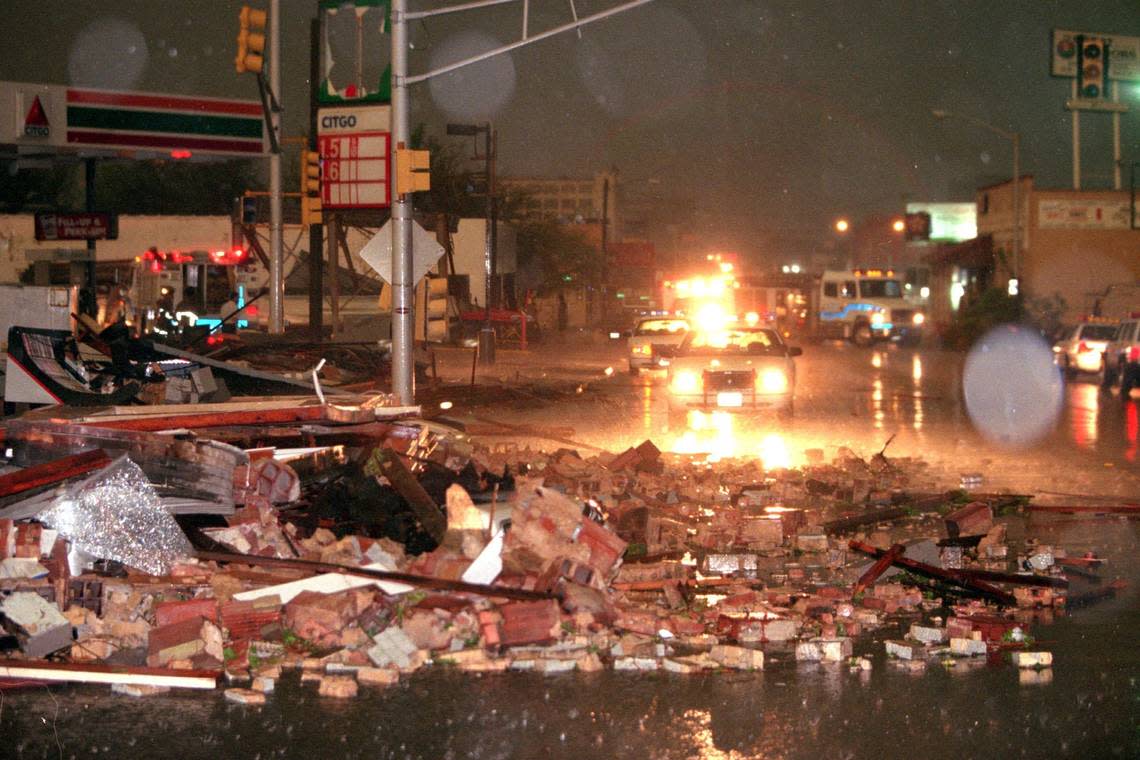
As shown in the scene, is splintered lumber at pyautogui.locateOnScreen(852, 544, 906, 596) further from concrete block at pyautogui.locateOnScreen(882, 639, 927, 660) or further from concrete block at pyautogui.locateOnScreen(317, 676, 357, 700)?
concrete block at pyautogui.locateOnScreen(317, 676, 357, 700)

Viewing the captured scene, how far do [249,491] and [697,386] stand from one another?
40.3ft

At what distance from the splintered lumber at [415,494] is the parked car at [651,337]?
22143 mm

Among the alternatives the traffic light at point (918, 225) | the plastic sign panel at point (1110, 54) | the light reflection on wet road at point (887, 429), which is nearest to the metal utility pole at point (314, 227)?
the light reflection on wet road at point (887, 429)

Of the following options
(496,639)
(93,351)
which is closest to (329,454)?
(496,639)

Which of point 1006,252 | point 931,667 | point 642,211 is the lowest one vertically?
point 931,667

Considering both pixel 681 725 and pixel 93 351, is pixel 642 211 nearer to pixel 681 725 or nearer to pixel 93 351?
pixel 93 351

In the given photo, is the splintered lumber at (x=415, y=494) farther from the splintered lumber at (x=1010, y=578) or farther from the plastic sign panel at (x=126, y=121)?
the plastic sign panel at (x=126, y=121)

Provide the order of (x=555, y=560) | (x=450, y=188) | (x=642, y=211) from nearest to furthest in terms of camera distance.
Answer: (x=555, y=560)
(x=450, y=188)
(x=642, y=211)

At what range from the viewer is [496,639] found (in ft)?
23.6

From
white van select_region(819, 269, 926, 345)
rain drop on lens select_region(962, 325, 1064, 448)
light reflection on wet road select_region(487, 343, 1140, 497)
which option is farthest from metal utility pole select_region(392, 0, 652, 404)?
white van select_region(819, 269, 926, 345)

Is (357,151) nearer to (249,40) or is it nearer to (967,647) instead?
(249,40)

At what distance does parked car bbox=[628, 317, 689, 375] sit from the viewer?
32.9m

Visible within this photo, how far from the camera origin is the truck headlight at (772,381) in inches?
810

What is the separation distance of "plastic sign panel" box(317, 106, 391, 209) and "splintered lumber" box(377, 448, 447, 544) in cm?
981
